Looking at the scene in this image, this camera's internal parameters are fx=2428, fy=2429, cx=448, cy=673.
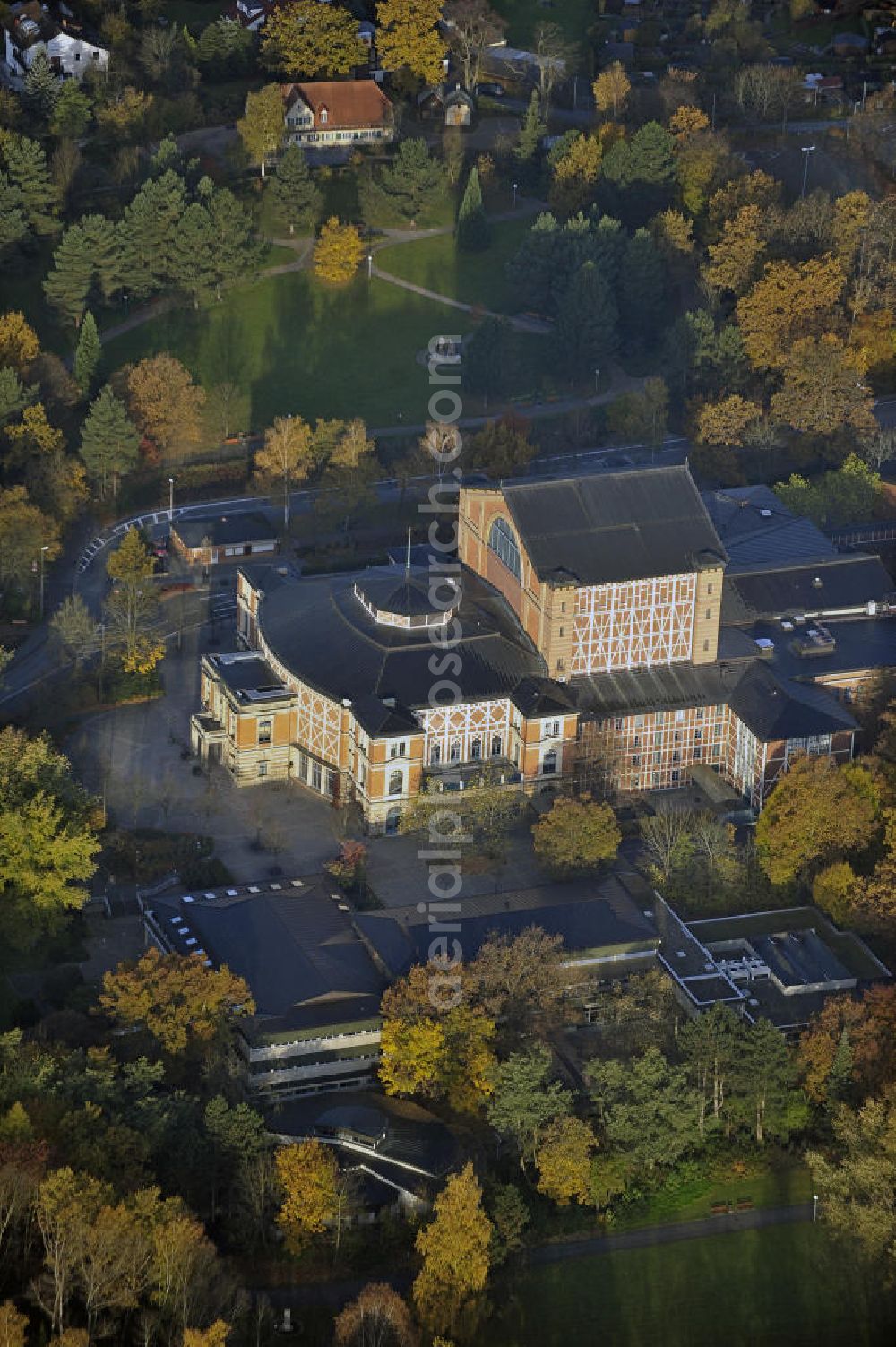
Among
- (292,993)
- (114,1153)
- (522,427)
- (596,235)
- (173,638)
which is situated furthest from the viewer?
(596,235)

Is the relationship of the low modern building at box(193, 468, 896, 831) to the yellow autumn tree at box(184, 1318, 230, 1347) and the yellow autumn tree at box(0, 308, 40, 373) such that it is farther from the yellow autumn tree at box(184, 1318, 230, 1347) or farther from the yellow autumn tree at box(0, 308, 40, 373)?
the yellow autumn tree at box(184, 1318, 230, 1347)

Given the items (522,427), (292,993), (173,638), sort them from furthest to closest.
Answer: (522,427)
(173,638)
(292,993)

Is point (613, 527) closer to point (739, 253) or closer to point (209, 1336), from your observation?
point (739, 253)

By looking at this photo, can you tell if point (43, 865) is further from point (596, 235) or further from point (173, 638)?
point (596, 235)

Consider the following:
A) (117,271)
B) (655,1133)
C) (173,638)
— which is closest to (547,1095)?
(655,1133)

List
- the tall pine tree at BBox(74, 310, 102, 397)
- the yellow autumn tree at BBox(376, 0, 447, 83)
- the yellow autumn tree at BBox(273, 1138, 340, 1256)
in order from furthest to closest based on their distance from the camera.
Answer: the yellow autumn tree at BBox(376, 0, 447, 83)
the tall pine tree at BBox(74, 310, 102, 397)
the yellow autumn tree at BBox(273, 1138, 340, 1256)

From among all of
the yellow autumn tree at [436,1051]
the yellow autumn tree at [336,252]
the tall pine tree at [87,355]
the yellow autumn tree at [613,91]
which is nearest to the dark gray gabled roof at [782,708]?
the yellow autumn tree at [436,1051]

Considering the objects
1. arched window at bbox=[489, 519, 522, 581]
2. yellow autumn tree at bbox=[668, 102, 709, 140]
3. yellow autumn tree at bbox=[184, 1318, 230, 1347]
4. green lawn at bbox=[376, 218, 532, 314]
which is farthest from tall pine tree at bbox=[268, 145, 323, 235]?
yellow autumn tree at bbox=[184, 1318, 230, 1347]
